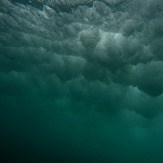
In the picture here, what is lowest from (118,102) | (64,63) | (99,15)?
(99,15)

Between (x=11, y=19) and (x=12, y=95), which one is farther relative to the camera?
(x=12, y=95)

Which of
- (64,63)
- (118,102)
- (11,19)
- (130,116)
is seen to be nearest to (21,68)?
(64,63)

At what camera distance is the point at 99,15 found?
15000 millimetres

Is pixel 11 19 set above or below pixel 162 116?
below

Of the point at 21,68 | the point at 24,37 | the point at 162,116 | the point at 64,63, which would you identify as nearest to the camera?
the point at 24,37

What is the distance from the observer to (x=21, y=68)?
102ft

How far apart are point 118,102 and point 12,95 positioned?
97.5ft

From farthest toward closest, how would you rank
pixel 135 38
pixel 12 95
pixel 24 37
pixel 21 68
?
1. pixel 12 95
2. pixel 21 68
3. pixel 24 37
4. pixel 135 38

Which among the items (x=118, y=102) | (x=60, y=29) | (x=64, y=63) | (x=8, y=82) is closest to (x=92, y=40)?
(x=60, y=29)

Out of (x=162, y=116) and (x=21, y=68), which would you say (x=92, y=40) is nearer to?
(x=21, y=68)

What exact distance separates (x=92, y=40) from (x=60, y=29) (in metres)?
2.85

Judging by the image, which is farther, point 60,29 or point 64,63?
point 64,63

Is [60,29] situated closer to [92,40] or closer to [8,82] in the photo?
[92,40]

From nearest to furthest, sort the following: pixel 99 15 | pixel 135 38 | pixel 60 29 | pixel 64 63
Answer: pixel 99 15 < pixel 135 38 < pixel 60 29 < pixel 64 63
